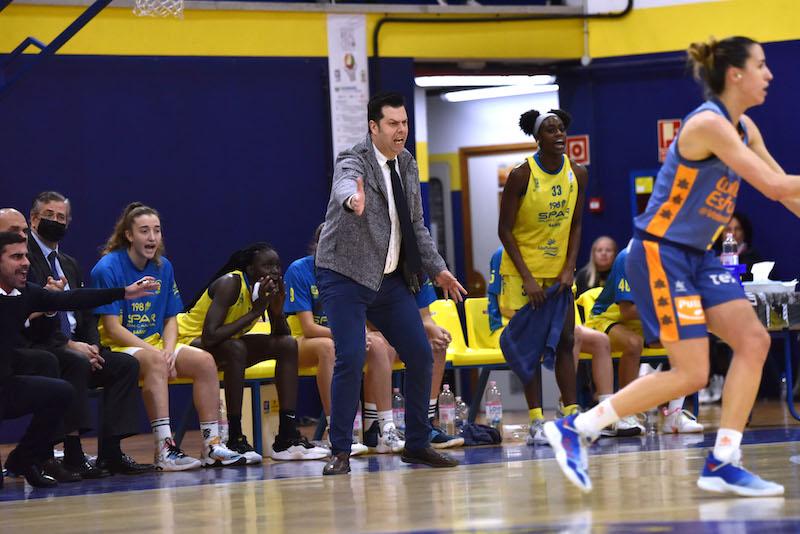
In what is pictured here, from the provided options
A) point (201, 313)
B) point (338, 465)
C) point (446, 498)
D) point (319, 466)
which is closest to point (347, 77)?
point (201, 313)

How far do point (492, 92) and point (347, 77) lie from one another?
2340 millimetres

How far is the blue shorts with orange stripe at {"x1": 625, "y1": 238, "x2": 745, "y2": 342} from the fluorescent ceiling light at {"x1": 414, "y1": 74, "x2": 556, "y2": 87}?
6.68 meters

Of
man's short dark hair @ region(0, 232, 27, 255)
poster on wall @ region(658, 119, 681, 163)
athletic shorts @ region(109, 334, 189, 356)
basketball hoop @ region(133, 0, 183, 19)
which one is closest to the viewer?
man's short dark hair @ region(0, 232, 27, 255)

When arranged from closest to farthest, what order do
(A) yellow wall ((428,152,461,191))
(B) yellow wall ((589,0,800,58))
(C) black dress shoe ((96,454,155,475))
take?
1. (C) black dress shoe ((96,454,155,475))
2. (B) yellow wall ((589,0,800,58))
3. (A) yellow wall ((428,152,461,191))

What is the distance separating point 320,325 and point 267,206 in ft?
8.55

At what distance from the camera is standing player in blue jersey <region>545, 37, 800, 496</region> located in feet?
14.4

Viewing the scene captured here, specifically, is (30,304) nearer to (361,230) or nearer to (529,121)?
(361,230)

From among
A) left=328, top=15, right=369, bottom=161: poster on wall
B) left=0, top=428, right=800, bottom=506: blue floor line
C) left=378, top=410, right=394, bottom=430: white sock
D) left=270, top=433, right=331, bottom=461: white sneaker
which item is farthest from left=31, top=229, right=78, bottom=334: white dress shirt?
left=328, top=15, right=369, bottom=161: poster on wall

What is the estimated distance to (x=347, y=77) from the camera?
10.3m

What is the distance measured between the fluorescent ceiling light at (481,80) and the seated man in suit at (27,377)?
5293mm

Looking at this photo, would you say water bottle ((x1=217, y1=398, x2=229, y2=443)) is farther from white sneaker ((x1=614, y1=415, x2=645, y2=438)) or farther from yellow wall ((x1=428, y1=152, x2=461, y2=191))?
yellow wall ((x1=428, y1=152, x2=461, y2=191))

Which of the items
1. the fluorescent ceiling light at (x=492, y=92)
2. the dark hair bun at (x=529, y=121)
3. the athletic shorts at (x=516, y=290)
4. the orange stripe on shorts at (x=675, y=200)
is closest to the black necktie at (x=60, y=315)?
the athletic shorts at (x=516, y=290)

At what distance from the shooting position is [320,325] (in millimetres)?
7859

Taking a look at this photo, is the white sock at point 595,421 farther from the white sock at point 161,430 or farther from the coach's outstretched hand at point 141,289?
the white sock at point 161,430
